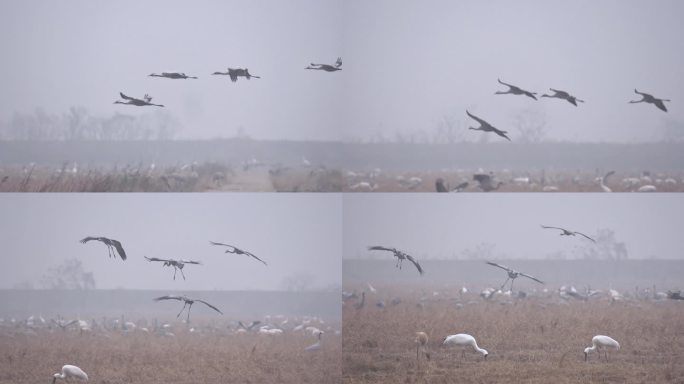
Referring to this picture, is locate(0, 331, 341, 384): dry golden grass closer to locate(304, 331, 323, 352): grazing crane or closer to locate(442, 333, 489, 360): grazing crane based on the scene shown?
locate(304, 331, 323, 352): grazing crane

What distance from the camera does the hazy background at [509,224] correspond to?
6496 millimetres

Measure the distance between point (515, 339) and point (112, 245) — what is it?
2.64m

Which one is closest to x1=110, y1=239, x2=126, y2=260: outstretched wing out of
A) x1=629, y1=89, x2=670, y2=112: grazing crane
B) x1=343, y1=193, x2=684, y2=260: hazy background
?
x1=343, y1=193, x2=684, y2=260: hazy background

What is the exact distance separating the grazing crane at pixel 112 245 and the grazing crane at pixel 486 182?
2318 millimetres

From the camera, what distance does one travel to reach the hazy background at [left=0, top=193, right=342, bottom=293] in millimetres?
6438

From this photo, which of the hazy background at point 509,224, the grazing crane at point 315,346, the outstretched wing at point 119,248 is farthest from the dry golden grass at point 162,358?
the hazy background at point 509,224

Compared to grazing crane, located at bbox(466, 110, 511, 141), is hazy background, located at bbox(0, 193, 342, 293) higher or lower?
lower

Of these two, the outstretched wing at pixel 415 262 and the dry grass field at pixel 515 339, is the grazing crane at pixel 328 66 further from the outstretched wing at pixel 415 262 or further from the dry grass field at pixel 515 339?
the dry grass field at pixel 515 339

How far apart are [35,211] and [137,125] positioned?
0.83 meters

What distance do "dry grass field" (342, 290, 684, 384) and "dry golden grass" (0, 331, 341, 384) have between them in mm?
398

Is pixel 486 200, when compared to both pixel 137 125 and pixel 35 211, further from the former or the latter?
pixel 35 211

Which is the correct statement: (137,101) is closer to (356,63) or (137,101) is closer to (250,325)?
(356,63)

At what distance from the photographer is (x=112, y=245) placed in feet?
21.3

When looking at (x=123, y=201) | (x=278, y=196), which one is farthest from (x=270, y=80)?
(x=123, y=201)
